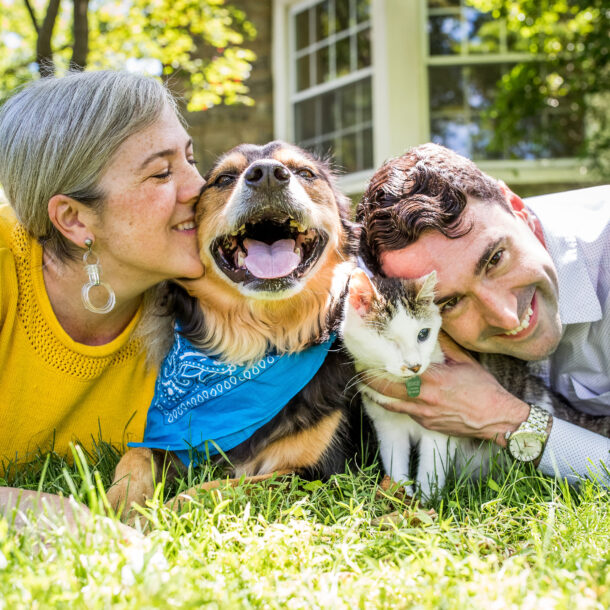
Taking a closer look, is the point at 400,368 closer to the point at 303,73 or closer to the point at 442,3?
the point at 442,3

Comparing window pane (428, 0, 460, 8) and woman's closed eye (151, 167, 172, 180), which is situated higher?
window pane (428, 0, 460, 8)

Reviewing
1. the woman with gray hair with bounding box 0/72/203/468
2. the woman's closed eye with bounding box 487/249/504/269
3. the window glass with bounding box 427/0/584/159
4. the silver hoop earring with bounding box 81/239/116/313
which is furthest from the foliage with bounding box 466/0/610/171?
the silver hoop earring with bounding box 81/239/116/313

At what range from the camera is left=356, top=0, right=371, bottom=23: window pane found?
7.82 m

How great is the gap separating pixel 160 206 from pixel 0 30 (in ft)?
24.7

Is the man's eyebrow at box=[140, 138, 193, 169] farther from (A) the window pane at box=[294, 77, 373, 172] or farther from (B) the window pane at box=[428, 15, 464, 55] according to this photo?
(B) the window pane at box=[428, 15, 464, 55]

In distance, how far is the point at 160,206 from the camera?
248cm

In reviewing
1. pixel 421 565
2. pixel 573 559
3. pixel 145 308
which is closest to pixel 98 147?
pixel 145 308

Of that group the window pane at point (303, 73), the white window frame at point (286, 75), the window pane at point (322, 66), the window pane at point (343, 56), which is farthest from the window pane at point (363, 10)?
the window pane at point (303, 73)

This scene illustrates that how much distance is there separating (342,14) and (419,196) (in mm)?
6469

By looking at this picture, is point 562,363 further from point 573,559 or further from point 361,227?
point 573,559

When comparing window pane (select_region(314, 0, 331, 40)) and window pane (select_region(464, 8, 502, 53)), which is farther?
window pane (select_region(314, 0, 331, 40))

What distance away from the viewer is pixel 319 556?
5.83 ft

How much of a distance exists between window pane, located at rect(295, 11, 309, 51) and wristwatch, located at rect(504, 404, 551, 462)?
7.03 metres

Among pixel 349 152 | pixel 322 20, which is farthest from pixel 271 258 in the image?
pixel 322 20
